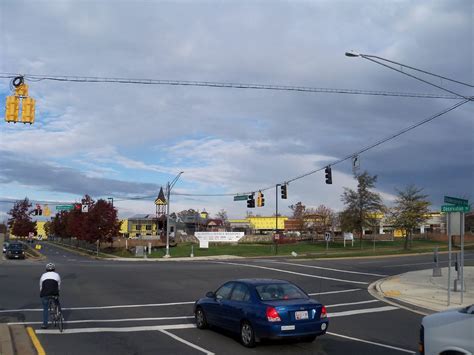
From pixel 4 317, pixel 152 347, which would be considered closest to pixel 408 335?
pixel 152 347

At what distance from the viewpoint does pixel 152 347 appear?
1102cm

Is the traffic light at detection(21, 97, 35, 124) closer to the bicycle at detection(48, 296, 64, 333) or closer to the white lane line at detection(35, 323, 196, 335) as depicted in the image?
the bicycle at detection(48, 296, 64, 333)

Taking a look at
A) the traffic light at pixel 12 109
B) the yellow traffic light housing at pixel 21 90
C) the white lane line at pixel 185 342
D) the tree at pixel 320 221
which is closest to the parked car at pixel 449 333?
the white lane line at pixel 185 342

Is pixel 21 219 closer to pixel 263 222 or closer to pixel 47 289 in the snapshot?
pixel 263 222

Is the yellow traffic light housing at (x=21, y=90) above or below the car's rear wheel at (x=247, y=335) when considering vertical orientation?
above

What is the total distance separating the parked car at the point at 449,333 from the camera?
6.01 metres

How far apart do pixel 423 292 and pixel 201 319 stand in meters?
11.5

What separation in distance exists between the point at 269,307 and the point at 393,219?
184 feet

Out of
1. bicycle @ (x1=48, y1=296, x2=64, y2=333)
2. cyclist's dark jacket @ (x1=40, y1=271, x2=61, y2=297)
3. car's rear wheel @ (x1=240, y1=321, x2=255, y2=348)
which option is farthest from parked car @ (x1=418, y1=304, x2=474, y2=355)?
cyclist's dark jacket @ (x1=40, y1=271, x2=61, y2=297)

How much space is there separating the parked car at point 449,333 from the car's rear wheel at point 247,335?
462cm

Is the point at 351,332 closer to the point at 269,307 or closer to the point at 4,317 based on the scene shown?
the point at 269,307

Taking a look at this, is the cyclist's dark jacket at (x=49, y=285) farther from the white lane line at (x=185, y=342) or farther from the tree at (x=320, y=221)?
the tree at (x=320, y=221)

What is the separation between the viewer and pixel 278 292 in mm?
11453

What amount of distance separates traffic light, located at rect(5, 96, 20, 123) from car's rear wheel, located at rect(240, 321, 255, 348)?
9917 millimetres
